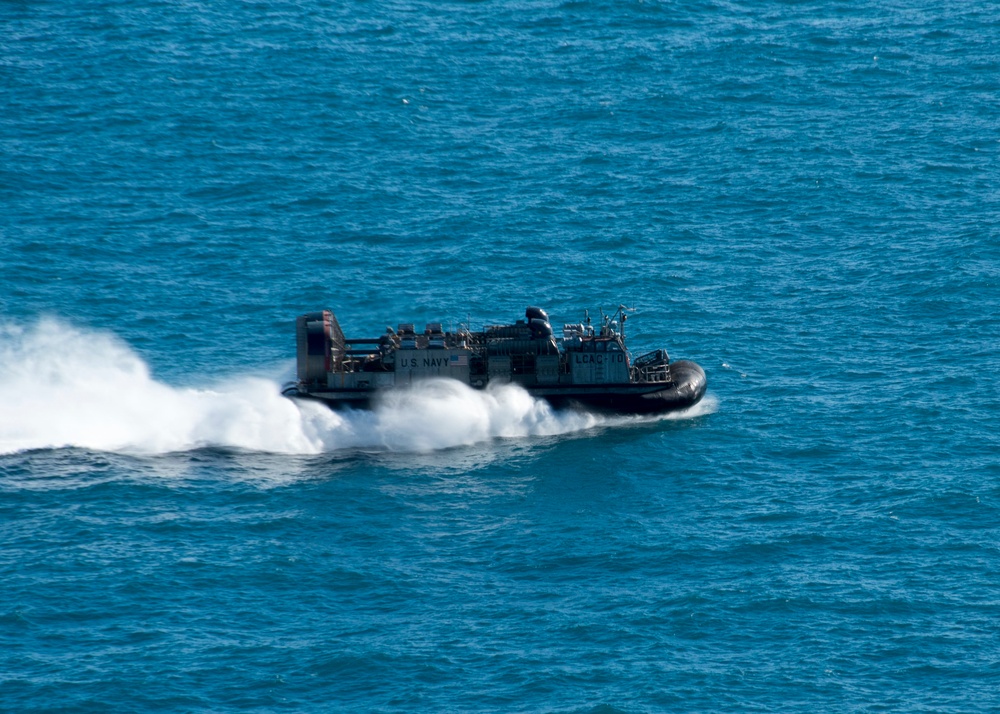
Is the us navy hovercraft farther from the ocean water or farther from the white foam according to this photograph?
the ocean water

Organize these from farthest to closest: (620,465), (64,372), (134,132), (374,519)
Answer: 1. (134,132)
2. (64,372)
3. (620,465)
4. (374,519)

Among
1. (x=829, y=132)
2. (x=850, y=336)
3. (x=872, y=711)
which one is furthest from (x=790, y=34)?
(x=872, y=711)

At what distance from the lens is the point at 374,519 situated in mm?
69125

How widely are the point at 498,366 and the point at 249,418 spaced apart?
1226 centimetres

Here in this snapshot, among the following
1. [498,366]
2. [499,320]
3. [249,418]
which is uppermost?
[499,320]

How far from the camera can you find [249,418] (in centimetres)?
7662

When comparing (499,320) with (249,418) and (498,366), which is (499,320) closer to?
(498,366)

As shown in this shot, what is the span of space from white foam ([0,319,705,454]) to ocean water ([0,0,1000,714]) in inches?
7.8

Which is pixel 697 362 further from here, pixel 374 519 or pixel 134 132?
pixel 134 132

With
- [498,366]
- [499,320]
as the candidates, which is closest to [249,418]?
[498,366]

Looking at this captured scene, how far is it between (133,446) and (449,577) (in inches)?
756

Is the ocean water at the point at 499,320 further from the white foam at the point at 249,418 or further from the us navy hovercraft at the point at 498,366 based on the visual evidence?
the us navy hovercraft at the point at 498,366

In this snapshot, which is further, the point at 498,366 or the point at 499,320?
the point at 499,320

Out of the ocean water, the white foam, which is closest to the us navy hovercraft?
the white foam
